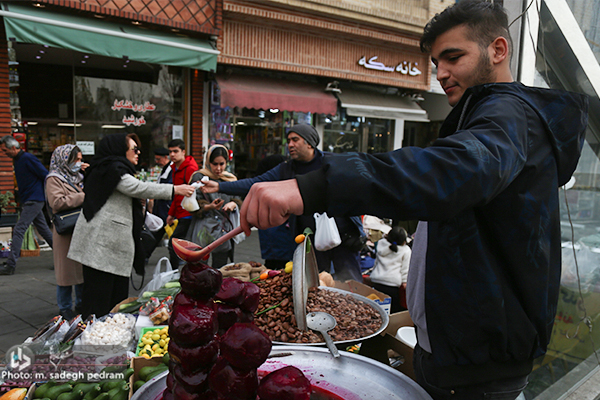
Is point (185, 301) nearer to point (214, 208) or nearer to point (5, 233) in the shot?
point (214, 208)

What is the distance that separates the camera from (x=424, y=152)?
0.92m

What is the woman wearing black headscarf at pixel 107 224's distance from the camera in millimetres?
3758

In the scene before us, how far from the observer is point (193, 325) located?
1.04m

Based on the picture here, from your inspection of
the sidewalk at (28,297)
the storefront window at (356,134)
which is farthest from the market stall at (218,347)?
the storefront window at (356,134)

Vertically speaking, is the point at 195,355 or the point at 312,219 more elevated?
the point at 195,355

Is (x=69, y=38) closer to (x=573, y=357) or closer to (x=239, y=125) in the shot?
(x=239, y=125)

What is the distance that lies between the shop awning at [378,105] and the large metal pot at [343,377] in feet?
31.9

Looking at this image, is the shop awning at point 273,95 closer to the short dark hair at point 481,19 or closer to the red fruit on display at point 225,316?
the short dark hair at point 481,19

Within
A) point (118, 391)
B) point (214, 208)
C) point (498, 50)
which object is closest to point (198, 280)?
point (498, 50)

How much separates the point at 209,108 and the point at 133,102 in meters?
1.75

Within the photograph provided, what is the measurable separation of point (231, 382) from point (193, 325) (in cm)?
17

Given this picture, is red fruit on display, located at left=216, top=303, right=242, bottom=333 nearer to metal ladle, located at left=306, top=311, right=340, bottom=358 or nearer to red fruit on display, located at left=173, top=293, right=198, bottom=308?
red fruit on display, located at left=173, top=293, right=198, bottom=308

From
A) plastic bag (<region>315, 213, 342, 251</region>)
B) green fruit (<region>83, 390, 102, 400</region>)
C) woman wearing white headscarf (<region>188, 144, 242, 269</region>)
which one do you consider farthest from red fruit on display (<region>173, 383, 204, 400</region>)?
woman wearing white headscarf (<region>188, 144, 242, 269</region>)

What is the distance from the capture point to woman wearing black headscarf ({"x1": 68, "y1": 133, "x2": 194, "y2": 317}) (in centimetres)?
376
